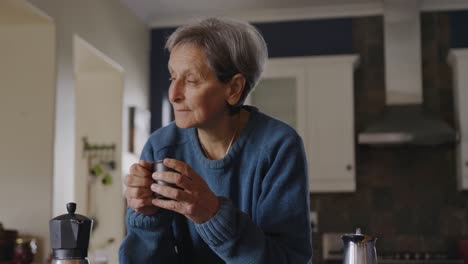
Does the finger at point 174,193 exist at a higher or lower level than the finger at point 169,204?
higher

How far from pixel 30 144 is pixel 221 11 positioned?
229 cm

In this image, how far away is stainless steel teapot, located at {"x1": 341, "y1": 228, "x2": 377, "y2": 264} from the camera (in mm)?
1188

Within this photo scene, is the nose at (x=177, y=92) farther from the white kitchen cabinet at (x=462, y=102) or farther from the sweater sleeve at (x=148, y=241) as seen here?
the white kitchen cabinet at (x=462, y=102)

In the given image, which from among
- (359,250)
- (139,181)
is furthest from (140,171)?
(359,250)

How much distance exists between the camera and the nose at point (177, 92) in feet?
4.32

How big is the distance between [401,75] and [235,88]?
13.2ft

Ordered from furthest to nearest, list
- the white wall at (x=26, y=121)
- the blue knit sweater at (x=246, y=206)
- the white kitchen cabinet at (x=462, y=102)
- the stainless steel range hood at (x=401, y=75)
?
the stainless steel range hood at (x=401, y=75), the white kitchen cabinet at (x=462, y=102), the white wall at (x=26, y=121), the blue knit sweater at (x=246, y=206)

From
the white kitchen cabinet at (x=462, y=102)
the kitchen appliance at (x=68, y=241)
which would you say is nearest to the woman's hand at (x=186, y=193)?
the kitchen appliance at (x=68, y=241)

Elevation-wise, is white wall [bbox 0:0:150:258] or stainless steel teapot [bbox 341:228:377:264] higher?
white wall [bbox 0:0:150:258]

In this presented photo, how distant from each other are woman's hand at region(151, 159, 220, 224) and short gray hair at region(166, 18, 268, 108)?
0.30m

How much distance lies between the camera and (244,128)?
56.2 inches

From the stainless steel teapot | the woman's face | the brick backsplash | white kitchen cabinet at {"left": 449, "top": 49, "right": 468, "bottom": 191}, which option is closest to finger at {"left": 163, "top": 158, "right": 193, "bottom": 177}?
the woman's face

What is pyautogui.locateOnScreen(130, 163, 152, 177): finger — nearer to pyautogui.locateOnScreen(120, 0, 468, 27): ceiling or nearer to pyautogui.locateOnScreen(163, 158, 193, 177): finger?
pyautogui.locateOnScreen(163, 158, 193, 177): finger

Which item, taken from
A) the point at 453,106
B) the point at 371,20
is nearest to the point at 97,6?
the point at 371,20
